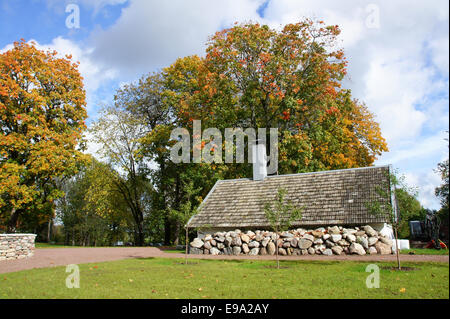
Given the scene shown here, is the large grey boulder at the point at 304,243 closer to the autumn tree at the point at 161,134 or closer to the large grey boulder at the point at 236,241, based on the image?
the large grey boulder at the point at 236,241

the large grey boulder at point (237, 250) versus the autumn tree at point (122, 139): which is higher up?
the autumn tree at point (122, 139)

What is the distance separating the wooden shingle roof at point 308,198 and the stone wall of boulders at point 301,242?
48cm

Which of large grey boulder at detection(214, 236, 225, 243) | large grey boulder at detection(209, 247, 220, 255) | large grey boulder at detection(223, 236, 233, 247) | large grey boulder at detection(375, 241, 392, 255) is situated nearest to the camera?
large grey boulder at detection(375, 241, 392, 255)

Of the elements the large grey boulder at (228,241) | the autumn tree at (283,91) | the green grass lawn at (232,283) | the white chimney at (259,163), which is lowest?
the green grass lawn at (232,283)

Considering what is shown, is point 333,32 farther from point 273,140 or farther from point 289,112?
point 273,140

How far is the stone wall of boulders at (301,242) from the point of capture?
1505cm

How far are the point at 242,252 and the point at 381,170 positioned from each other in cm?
845

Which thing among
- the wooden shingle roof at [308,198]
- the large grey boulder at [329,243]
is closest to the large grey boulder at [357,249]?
the large grey boulder at [329,243]

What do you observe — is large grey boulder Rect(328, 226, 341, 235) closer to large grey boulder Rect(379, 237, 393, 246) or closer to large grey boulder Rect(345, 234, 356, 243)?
large grey boulder Rect(345, 234, 356, 243)

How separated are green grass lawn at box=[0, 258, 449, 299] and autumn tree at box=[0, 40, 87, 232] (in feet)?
44.2

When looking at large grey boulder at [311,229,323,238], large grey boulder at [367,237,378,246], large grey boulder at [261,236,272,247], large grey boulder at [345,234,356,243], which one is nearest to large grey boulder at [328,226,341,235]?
large grey boulder at [311,229,323,238]

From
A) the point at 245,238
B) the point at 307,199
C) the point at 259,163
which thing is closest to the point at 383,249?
the point at 307,199

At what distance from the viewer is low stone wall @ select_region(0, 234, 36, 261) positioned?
14516 mm
